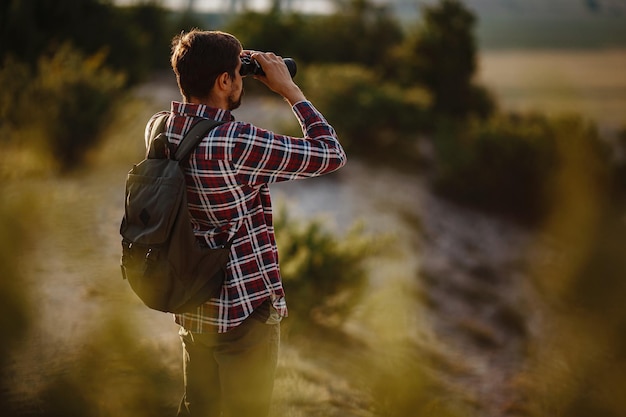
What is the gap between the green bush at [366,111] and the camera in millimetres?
10039

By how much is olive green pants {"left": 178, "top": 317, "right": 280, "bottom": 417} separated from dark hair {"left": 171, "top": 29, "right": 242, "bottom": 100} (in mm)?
735

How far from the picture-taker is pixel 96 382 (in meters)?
2.96

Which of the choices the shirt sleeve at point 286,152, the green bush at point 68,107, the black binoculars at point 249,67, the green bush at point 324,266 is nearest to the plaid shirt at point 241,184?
the shirt sleeve at point 286,152

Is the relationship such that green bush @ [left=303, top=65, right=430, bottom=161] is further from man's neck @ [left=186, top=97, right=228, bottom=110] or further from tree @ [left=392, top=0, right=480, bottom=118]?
man's neck @ [left=186, top=97, right=228, bottom=110]

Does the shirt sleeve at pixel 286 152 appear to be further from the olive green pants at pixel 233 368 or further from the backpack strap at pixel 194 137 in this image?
the olive green pants at pixel 233 368

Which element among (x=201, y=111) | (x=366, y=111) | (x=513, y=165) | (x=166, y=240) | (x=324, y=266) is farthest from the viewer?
(x=366, y=111)

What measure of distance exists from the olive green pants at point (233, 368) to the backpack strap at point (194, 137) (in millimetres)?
550

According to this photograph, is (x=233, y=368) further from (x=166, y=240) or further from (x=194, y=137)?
(x=194, y=137)

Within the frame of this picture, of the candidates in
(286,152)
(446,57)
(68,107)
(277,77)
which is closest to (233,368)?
(286,152)

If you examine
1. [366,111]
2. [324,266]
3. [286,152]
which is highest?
[366,111]

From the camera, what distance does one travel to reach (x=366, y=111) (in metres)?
10.0

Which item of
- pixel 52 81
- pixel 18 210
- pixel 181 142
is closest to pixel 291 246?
pixel 18 210

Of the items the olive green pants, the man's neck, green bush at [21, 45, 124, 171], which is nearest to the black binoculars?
the man's neck

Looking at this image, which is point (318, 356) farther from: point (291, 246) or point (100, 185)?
point (100, 185)
